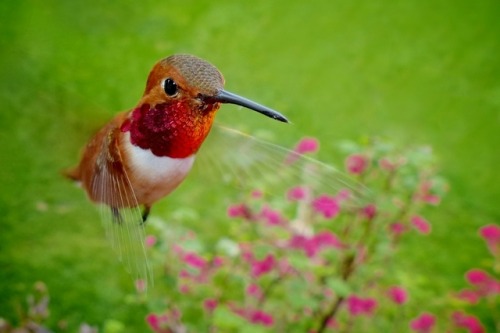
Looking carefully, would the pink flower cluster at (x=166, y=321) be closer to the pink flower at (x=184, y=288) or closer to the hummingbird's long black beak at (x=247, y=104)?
the pink flower at (x=184, y=288)

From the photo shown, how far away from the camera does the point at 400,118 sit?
318cm

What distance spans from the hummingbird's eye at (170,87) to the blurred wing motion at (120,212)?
7 cm

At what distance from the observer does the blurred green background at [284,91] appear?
2117 millimetres

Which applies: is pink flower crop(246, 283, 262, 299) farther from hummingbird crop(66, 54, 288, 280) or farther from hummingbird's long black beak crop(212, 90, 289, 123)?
hummingbird's long black beak crop(212, 90, 289, 123)

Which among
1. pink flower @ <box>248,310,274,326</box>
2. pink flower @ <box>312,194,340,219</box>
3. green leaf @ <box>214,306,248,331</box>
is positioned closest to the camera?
green leaf @ <box>214,306,248,331</box>

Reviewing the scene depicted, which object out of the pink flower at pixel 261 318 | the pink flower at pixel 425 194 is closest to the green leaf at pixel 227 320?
the pink flower at pixel 261 318

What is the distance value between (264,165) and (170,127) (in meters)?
0.21

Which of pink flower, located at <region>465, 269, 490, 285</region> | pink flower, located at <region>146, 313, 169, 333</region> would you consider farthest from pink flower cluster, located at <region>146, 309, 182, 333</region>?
pink flower, located at <region>465, 269, 490, 285</region>

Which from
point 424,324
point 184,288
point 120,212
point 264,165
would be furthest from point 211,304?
A: point 120,212

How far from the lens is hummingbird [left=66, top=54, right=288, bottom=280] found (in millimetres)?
342

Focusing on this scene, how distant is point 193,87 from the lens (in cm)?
34

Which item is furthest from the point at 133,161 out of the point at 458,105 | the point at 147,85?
the point at 458,105

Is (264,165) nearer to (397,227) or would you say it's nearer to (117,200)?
(117,200)

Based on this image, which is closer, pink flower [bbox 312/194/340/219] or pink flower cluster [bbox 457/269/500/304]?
pink flower [bbox 312/194/340/219]
